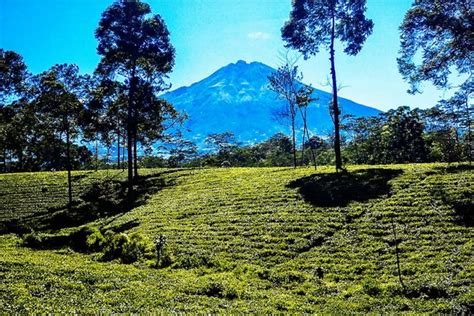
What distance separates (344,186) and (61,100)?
27.6 m

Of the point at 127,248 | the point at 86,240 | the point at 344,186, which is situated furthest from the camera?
the point at 344,186

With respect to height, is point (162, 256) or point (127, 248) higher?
point (127, 248)

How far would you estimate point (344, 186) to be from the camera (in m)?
29.3

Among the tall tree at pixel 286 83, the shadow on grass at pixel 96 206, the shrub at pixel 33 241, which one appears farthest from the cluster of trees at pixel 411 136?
the shrub at pixel 33 241

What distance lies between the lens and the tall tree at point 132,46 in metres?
43.1

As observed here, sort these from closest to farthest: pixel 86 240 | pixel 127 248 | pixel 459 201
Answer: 1. pixel 459 201
2. pixel 127 248
3. pixel 86 240

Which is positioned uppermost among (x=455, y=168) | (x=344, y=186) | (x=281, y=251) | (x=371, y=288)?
(x=455, y=168)

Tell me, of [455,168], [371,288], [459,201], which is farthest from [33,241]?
[455,168]

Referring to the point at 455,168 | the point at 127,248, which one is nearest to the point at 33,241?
the point at 127,248

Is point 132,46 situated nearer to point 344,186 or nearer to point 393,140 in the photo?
point 344,186

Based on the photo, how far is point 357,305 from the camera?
13.9m

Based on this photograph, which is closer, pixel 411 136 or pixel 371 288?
pixel 371 288

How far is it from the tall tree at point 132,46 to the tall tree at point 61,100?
3944 millimetres

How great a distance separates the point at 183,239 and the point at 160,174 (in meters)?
27.3
